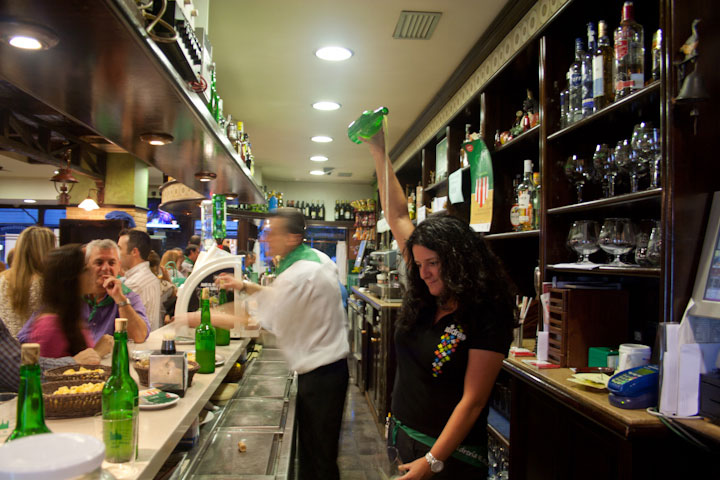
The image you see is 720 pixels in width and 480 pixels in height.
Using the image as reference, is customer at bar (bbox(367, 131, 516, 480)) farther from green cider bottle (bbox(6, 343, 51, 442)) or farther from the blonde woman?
the blonde woman

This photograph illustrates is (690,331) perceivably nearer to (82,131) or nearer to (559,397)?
(559,397)

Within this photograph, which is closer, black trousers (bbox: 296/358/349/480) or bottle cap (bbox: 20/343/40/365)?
bottle cap (bbox: 20/343/40/365)

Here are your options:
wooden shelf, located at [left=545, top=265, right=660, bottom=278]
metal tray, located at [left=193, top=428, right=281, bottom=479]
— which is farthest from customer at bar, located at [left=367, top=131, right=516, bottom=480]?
metal tray, located at [left=193, top=428, right=281, bottom=479]

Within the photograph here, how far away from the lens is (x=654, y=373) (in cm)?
165

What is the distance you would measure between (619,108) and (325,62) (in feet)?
8.63

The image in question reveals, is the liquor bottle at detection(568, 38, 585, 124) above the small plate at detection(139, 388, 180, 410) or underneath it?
above

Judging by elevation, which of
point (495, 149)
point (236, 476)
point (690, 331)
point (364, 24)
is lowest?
point (236, 476)

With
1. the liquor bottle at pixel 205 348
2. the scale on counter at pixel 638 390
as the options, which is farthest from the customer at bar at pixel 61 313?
the scale on counter at pixel 638 390

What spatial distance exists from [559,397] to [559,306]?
1.51 feet

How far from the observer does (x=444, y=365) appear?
1.55 m

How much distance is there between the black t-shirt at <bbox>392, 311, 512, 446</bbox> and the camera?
4.97 ft

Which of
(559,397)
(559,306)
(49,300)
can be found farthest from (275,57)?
(559,397)

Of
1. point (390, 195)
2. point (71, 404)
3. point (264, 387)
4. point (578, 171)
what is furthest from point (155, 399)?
point (578, 171)

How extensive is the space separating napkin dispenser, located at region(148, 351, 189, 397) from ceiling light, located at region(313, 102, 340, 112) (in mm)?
3830
